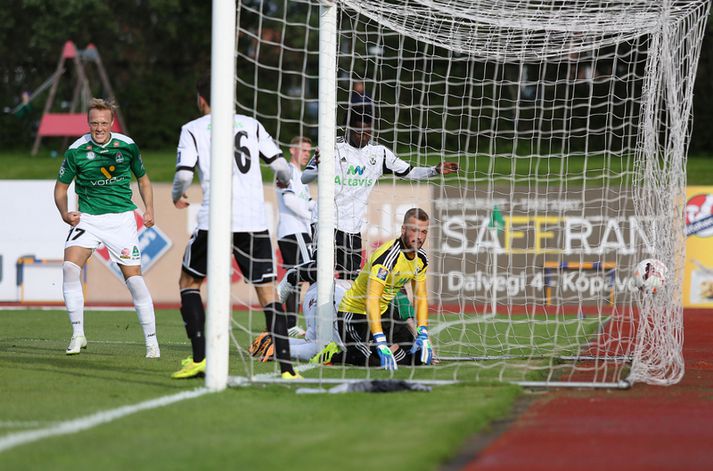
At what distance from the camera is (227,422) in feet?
17.8

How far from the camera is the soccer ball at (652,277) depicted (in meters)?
7.93

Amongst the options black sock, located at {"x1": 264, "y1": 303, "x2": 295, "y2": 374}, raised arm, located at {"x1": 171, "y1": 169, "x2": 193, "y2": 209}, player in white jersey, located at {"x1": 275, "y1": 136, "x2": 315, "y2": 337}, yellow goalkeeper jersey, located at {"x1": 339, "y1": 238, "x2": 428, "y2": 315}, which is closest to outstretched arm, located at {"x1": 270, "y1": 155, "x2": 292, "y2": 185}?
raised arm, located at {"x1": 171, "y1": 169, "x2": 193, "y2": 209}

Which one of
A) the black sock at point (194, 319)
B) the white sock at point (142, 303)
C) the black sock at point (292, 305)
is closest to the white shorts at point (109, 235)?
the white sock at point (142, 303)

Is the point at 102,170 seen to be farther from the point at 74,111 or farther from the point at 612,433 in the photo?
the point at 74,111

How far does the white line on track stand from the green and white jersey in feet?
9.05

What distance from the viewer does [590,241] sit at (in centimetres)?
1780

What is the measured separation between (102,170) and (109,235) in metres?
0.53

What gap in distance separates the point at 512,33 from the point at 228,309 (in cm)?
431

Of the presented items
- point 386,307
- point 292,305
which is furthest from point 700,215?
point 386,307

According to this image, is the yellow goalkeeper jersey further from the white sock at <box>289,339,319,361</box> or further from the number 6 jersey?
the number 6 jersey

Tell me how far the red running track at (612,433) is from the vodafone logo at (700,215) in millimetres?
10860

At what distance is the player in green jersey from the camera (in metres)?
8.59

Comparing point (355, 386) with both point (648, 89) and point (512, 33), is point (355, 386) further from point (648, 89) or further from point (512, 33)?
point (512, 33)

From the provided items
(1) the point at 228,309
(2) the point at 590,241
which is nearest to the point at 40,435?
(1) the point at 228,309
